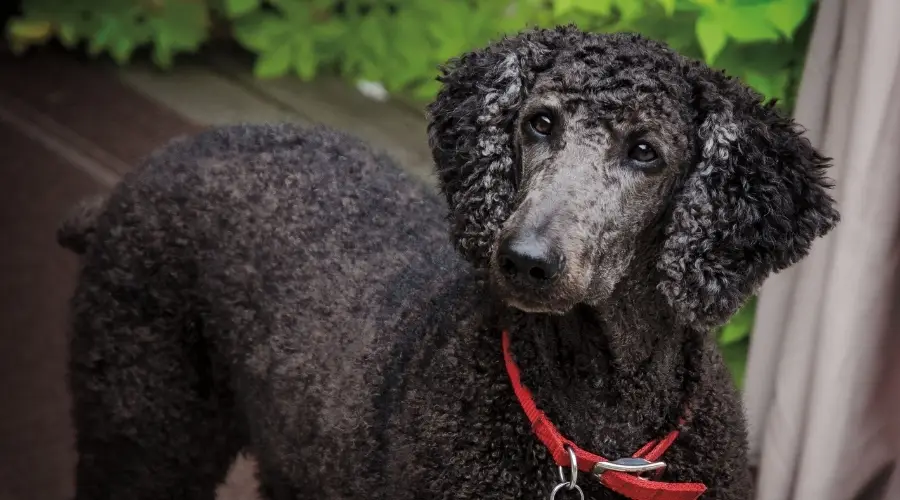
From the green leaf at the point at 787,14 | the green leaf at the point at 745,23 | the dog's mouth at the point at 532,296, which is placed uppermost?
the green leaf at the point at 787,14

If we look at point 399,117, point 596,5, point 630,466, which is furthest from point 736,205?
point 399,117

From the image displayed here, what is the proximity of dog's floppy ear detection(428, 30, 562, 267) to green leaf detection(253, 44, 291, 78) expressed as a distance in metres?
3.08

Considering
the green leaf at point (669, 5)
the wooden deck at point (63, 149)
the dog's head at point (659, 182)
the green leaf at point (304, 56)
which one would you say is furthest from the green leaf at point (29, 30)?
the dog's head at point (659, 182)

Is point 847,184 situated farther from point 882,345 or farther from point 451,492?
point 451,492

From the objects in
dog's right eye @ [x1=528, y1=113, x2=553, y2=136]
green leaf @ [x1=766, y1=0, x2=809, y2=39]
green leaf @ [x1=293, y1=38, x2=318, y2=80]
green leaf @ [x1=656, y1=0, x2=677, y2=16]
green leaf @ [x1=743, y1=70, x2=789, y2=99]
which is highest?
green leaf @ [x1=766, y1=0, x2=809, y2=39]

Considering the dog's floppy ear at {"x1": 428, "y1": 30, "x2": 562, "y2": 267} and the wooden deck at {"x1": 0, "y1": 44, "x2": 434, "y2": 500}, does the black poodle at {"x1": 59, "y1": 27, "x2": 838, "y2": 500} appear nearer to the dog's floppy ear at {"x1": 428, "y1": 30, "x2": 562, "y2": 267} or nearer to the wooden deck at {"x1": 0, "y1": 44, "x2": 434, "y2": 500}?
the dog's floppy ear at {"x1": 428, "y1": 30, "x2": 562, "y2": 267}

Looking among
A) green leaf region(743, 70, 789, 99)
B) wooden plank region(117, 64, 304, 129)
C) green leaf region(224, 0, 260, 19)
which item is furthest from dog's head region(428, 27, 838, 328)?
green leaf region(224, 0, 260, 19)

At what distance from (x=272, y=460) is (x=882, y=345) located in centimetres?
132

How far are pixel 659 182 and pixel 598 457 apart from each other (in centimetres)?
43

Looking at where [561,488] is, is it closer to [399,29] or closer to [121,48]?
[399,29]

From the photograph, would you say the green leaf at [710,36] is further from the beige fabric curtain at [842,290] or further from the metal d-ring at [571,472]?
the metal d-ring at [571,472]

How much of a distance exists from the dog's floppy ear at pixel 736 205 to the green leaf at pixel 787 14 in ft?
3.28

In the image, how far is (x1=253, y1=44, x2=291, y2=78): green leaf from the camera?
4.53m

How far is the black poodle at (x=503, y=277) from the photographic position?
1.45 m
